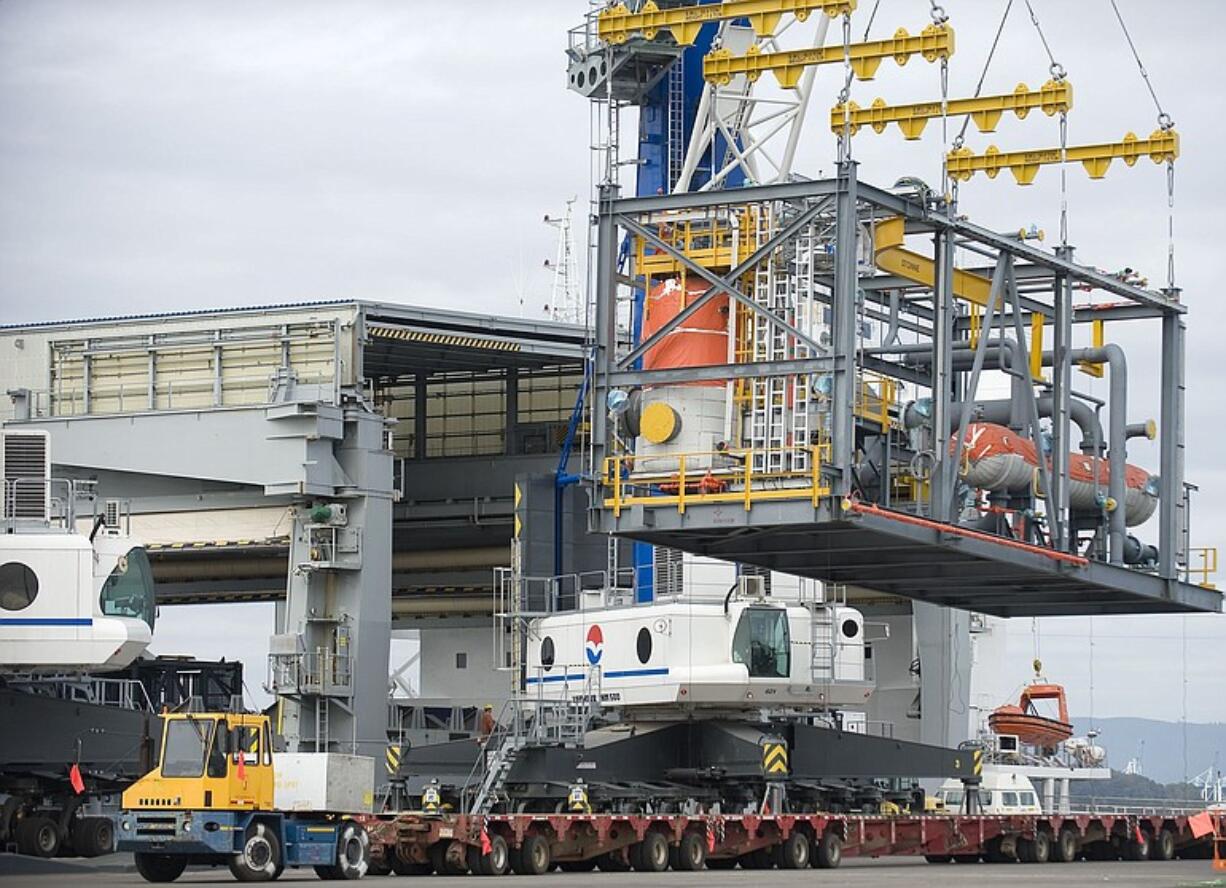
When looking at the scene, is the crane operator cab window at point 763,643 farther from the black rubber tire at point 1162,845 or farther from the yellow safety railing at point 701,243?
the yellow safety railing at point 701,243

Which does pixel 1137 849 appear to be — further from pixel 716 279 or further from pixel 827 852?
pixel 716 279

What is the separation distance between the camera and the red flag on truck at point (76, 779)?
46031 millimetres

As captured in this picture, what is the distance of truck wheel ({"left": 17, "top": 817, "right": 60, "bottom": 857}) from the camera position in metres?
47.3

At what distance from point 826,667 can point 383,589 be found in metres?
10.2

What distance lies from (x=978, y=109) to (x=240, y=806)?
67.2ft

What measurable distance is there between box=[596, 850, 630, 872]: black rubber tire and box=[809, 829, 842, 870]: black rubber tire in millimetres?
4752

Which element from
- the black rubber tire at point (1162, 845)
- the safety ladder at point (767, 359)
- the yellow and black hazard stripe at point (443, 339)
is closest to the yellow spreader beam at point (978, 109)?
the safety ladder at point (767, 359)

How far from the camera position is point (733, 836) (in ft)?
150

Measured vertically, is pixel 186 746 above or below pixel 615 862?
above

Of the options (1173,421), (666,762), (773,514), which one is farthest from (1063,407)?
(666,762)

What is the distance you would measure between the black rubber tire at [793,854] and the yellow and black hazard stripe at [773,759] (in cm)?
306

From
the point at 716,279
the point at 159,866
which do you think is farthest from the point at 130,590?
the point at 716,279

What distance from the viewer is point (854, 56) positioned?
4141 cm

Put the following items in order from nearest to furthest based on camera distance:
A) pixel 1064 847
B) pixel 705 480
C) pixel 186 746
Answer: pixel 186 746 → pixel 705 480 → pixel 1064 847
